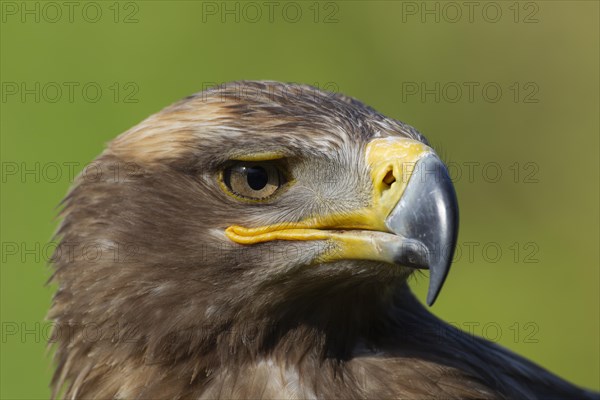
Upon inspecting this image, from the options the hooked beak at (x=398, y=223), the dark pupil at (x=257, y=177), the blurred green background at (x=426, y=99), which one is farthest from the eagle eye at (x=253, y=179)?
the blurred green background at (x=426, y=99)

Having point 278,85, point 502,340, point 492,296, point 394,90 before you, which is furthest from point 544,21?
point 278,85

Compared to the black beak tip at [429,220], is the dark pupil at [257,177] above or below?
above

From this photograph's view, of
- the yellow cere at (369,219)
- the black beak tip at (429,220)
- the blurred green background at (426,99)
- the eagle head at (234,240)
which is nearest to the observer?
the black beak tip at (429,220)

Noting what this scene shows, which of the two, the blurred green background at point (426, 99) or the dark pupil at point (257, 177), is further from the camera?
the blurred green background at point (426, 99)

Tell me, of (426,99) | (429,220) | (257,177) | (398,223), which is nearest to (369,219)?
(398,223)

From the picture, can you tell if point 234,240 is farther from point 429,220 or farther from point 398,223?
point 429,220

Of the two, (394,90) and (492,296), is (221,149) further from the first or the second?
(394,90)

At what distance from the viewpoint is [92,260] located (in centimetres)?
398

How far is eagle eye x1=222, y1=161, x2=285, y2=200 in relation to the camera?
3.83 meters

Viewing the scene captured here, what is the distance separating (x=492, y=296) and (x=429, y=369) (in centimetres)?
584

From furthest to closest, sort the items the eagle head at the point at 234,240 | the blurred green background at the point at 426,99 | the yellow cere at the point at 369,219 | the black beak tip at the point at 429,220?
1. the blurred green background at the point at 426,99
2. the eagle head at the point at 234,240
3. the yellow cere at the point at 369,219
4. the black beak tip at the point at 429,220

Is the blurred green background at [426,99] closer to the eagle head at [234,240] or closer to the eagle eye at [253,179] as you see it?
the eagle head at [234,240]

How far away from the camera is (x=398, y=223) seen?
11.8 ft

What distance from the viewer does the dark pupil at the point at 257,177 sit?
3.82 meters
